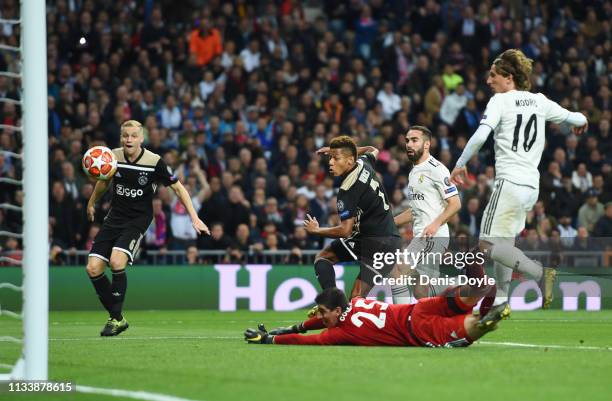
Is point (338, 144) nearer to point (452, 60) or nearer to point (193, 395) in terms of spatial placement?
point (193, 395)

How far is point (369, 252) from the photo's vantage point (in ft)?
39.5

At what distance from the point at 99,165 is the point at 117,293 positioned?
1417 millimetres

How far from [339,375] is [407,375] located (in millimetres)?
465

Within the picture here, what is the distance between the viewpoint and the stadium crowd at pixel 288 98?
2088 cm

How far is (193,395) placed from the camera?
7141mm

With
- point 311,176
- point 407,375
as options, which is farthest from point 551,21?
point 407,375

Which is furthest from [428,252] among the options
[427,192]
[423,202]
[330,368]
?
[330,368]

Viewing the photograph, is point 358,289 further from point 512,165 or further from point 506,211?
point 512,165

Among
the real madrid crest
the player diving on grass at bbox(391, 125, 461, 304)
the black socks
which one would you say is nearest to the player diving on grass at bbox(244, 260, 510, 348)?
the player diving on grass at bbox(391, 125, 461, 304)

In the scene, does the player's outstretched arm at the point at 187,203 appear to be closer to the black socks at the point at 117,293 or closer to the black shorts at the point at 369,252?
the black socks at the point at 117,293

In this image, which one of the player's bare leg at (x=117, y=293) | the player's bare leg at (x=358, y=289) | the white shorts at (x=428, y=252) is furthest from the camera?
the white shorts at (x=428, y=252)

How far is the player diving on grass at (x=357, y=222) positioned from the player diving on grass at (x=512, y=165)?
1.50m

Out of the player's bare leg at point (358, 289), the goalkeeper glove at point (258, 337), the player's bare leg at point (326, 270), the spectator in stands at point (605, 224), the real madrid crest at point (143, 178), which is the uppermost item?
the real madrid crest at point (143, 178)

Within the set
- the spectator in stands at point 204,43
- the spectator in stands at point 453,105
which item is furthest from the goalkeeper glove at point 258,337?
the spectator in stands at point 453,105
